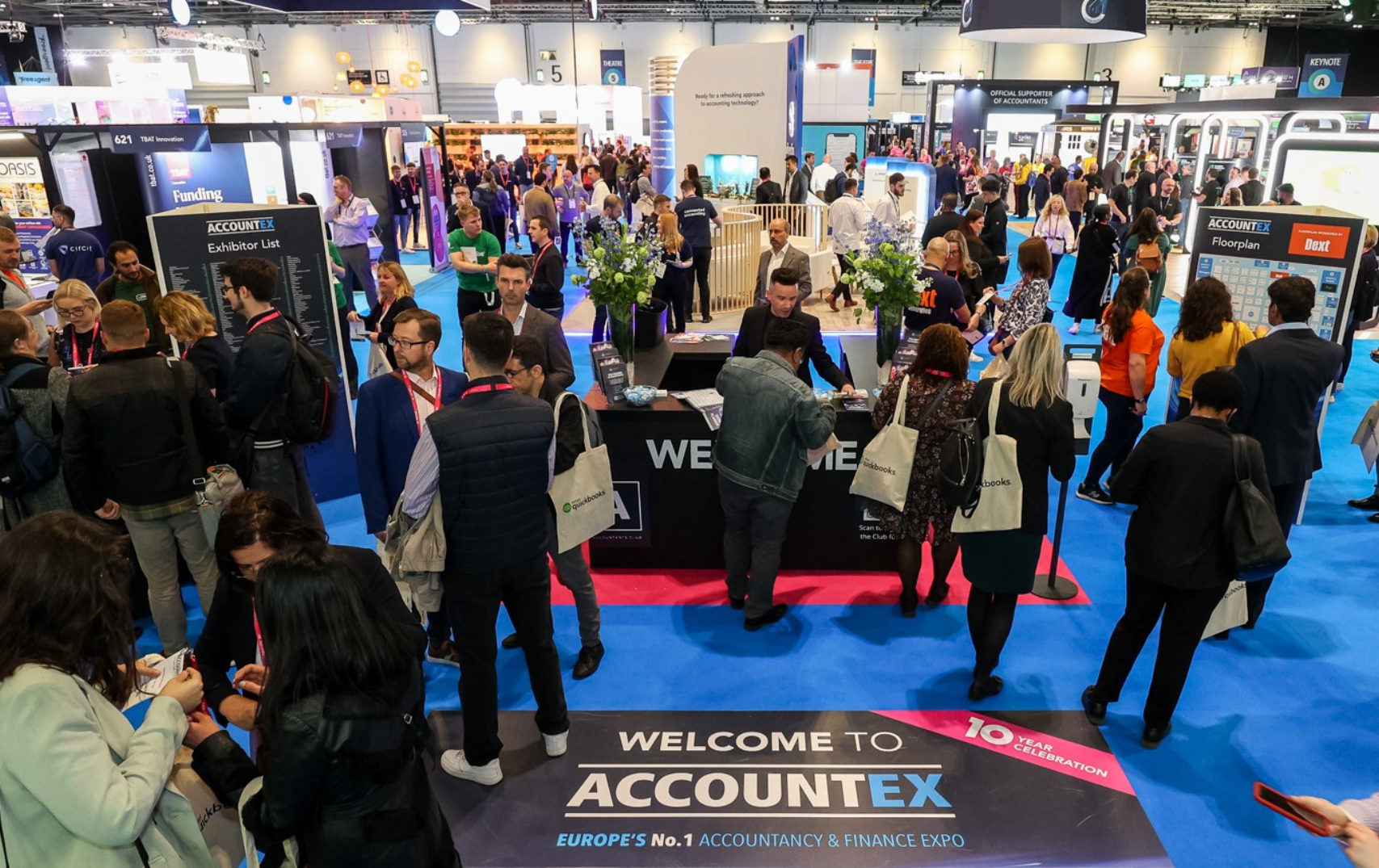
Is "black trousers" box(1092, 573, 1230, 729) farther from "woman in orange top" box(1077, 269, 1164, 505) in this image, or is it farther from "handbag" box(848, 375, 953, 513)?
"woman in orange top" box(1077, 269, 1164, 505)

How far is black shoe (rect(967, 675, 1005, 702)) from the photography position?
11.5 feet

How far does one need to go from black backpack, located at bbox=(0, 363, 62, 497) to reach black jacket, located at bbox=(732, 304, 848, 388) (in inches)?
116

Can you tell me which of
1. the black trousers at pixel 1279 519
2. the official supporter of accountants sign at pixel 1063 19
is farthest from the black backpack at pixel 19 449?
the official supporter of accountants sign at pixel 1063 19

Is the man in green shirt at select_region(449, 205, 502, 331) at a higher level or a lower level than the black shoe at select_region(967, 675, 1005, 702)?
higher

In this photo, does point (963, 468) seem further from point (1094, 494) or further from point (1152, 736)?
point (1094, 494)

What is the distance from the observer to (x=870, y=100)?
25.0m

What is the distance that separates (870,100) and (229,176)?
1934 centimetres

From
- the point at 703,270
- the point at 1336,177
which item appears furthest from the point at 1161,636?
the point at 1336,177

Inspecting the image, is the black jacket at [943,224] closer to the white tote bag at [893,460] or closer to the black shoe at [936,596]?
the black shoe at [936,596]

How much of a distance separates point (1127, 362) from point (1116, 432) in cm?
44

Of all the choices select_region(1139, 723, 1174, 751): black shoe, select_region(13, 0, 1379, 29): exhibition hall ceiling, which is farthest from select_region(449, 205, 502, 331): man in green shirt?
select_region(13, 0, 1379, 29): exhibition hall ceiling

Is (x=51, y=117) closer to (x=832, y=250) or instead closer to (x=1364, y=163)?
(x=832, y=250)

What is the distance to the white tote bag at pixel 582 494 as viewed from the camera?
339 centimetres

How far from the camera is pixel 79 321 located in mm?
4324
